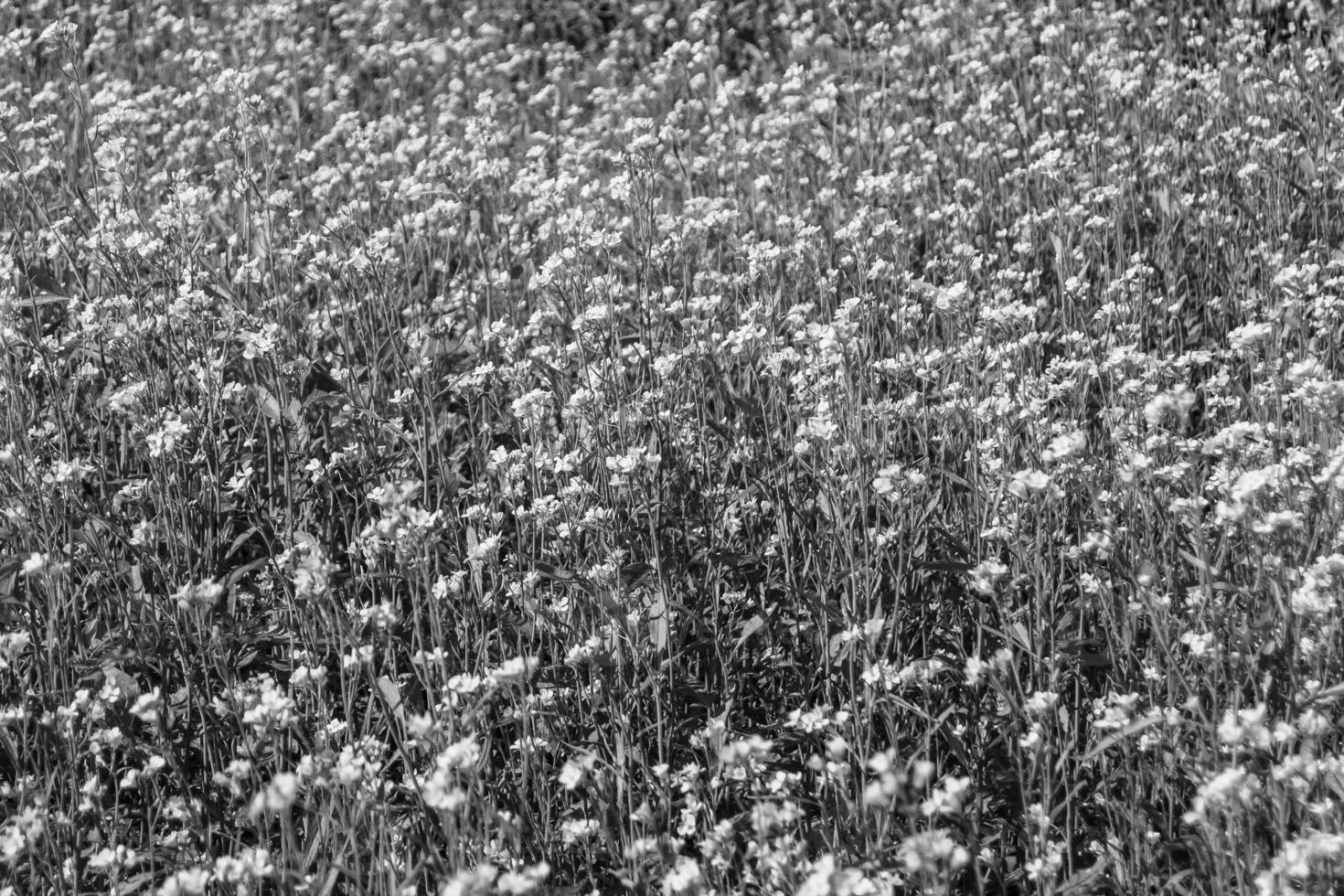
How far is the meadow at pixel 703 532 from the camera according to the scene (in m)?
2.34

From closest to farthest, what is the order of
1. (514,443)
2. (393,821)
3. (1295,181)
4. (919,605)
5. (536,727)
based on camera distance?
(393,821), (536,727), (919,605), (514,443), (1295,181)

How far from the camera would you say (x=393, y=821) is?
255cm

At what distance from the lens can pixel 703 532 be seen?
3279mm

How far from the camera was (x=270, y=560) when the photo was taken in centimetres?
307

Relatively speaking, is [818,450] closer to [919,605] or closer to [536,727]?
[919,605]

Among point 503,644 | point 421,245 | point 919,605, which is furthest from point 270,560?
point 421,245

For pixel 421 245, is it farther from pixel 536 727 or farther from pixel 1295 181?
pixel 1295 181

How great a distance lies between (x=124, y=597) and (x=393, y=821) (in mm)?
1000

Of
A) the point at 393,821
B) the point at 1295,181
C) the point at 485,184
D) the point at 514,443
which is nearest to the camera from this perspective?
the point at 393,821

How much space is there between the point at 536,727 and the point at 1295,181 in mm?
3715

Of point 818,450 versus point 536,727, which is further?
point 818,450

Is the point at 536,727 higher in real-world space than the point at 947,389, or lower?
lower

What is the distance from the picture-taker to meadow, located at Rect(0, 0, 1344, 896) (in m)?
2.34

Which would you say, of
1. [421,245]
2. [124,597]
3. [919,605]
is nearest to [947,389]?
[919,605]
